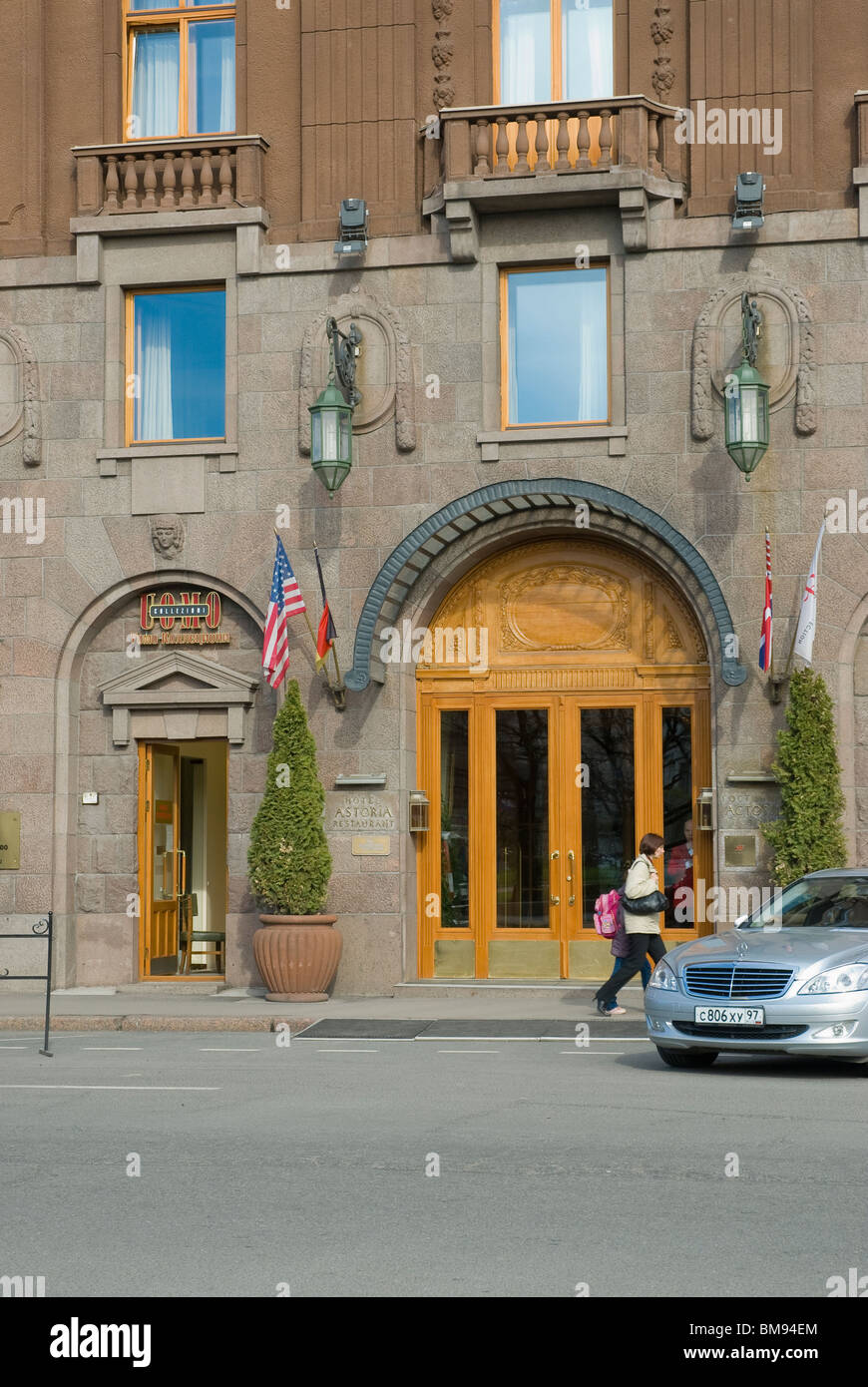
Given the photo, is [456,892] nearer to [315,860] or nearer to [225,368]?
[315,860]

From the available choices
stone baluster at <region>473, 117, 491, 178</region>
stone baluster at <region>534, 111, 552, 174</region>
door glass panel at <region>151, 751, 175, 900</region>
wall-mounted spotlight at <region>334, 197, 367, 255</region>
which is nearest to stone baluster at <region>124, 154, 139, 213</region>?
wall-mounted spotlight at <region>334, 197, 367, 255</region>

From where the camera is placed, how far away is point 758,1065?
13367mm

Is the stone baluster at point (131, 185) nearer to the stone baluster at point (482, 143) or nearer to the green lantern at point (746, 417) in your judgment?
the stone baluster at point (482, 143)

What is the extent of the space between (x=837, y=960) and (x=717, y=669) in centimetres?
731

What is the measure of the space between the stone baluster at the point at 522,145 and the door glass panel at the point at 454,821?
603 cm

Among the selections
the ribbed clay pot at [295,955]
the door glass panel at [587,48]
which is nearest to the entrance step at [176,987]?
the ribbed clay pot at [295,955]

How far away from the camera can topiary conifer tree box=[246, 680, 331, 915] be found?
1925 cm

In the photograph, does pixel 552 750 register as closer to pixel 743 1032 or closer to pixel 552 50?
pixel 552 50

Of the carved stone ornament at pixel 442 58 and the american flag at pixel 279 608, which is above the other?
the carved stone ornament at pixel 442 58

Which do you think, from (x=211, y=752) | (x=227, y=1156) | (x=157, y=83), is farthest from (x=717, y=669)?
(x=227, y=1156)

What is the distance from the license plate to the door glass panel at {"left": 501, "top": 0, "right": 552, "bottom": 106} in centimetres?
1201

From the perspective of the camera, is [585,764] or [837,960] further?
[585,764]

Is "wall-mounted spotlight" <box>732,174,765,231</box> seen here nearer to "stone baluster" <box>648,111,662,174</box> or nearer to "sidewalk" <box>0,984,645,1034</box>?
"stone baluster" <box>648,111,662,174</box>

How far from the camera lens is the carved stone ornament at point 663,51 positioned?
Answer: 20109 mm
